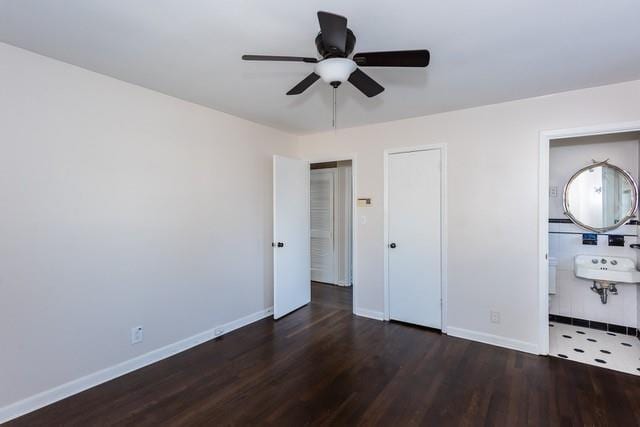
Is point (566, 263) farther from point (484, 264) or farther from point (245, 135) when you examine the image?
point (245, 135)

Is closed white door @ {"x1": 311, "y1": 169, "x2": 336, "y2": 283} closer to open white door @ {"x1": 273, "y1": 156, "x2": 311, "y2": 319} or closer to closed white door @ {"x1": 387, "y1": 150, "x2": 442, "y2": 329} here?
open white door @ {"x1": 273, "y1": 156, "x2": 311, "y2": 319}

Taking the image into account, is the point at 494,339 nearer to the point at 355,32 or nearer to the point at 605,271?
the point at 605,271

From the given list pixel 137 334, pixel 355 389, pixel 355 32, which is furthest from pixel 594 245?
pixel 137 334

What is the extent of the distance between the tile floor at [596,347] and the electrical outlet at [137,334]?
3.73m

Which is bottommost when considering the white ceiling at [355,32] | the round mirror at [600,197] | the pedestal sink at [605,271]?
the pedestal sink at [605,271]

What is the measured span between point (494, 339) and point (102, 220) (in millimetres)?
3740

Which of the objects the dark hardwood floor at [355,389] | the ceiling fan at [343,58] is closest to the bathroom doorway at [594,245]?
the dark hardwood floor at [355,389]

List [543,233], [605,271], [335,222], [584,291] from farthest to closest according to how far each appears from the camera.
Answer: [335,222], [584,291], [605,271], [543,233]

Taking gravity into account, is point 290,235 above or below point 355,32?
below

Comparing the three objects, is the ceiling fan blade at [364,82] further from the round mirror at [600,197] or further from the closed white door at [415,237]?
the round mirror at [600,197]

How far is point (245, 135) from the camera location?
3680mm

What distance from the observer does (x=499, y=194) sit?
3.09m

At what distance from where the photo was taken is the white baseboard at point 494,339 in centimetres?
296

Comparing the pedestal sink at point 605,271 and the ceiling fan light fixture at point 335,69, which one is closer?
the ceiling fan light fixture at point 335,69
